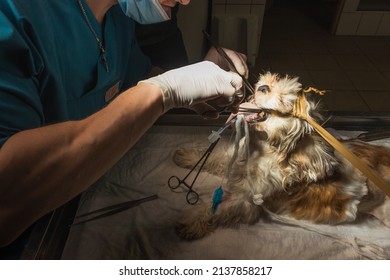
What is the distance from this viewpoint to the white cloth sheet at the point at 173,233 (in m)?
0.86

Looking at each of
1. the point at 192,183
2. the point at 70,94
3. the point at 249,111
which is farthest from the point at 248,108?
the point at 70,94

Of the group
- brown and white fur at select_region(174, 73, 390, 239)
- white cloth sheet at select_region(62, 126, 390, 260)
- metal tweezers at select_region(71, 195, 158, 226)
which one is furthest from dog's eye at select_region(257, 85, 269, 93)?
metal tweezers at select_region(71, 195, 158, 226)

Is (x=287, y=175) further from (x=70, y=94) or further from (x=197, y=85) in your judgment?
(x=70, y=94)

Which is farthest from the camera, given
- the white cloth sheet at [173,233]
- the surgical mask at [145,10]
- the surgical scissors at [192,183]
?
the surgical scissors at [192,183]

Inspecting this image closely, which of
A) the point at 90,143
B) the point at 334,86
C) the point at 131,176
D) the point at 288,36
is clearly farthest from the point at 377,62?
the point at 90,143

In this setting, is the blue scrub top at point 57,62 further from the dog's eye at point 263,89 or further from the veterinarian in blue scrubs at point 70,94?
the dog's eye at point 263,89

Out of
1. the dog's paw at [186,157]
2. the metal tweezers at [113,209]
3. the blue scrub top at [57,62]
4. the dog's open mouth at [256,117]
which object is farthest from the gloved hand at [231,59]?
the metal tweezers at [113,209]

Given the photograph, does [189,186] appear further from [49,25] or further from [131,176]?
[49,25]

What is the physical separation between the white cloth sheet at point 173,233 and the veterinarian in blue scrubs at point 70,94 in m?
0.25

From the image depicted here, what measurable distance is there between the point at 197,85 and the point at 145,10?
23 cm

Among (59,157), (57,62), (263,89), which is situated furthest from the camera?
(263,89)

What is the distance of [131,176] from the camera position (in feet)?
3.61

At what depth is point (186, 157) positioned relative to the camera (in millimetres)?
1166

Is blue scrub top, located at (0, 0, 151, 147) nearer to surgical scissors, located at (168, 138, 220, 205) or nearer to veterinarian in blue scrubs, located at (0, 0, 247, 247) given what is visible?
veterinarian in blue scrubs, located at (0, 0, 247, 247)
